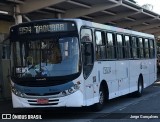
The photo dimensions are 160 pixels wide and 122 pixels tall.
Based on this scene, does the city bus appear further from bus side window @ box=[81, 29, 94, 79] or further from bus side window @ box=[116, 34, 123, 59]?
bus side window @ box=[116, 34, 123, 59]

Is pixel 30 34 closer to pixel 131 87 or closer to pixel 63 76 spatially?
pixel 63 76

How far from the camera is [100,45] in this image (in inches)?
581

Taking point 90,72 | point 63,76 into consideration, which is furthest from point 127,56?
point 63,76

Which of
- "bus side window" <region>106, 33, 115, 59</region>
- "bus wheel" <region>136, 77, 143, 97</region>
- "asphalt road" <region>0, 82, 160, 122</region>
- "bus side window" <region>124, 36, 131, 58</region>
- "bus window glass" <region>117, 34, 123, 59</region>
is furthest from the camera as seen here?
"bus wheel" <region>136, 77, 143, 97</region>

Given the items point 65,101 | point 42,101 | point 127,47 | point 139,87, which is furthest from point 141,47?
point 42,101

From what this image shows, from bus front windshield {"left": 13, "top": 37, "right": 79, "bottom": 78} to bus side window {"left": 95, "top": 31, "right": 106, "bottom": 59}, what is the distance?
173 cm

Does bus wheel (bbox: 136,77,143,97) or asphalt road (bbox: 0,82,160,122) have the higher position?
bus wheel (bbox: 136,77,143,97)

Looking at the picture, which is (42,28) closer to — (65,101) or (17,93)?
(17,93)

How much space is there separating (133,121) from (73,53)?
2607 millimetres

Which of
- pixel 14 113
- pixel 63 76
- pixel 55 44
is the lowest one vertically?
pixel 14 113

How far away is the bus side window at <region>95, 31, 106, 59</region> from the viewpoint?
1447 centimetres

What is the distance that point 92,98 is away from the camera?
13648 millimetres

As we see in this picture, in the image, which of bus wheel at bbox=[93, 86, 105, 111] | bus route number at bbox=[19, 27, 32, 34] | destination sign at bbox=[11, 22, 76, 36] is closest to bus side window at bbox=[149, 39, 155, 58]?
bus wheel at bbox=[93, 86, 105, 111]

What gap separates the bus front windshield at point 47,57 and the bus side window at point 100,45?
1734 millimetres
